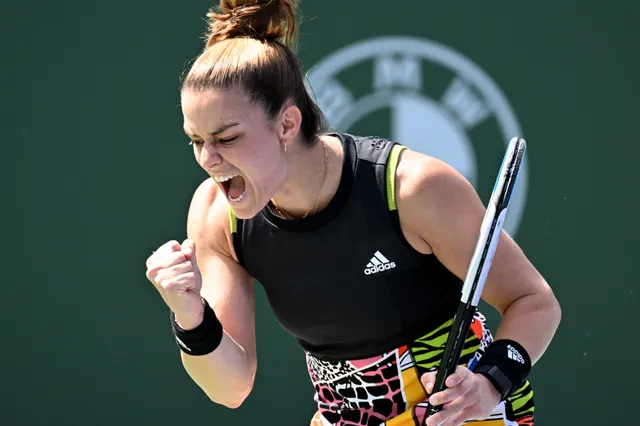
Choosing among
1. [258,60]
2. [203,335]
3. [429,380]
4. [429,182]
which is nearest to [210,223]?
[203,335]

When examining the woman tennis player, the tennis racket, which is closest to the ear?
the woman tennis player

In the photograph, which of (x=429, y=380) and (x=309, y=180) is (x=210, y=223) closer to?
(x=309, y=180)

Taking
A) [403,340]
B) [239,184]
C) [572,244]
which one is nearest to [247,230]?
[239,184]

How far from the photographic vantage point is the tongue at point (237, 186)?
2256 millimetres

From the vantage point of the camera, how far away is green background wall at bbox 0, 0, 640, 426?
152 inches

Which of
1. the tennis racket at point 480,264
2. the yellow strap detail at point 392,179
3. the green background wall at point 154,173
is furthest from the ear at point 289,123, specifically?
the green background wall at point 154,173

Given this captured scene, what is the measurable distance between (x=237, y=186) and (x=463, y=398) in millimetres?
661

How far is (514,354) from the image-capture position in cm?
215

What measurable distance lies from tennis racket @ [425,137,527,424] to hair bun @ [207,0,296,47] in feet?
A: 1.92

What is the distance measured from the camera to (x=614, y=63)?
3975 millimetres

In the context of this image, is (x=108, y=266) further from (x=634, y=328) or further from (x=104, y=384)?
(x=634, y=328)

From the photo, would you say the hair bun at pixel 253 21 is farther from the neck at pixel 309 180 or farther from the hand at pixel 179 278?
the hand at pixel 179 278

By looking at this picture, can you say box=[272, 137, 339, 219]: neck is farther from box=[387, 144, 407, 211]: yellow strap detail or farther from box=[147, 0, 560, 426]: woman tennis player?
box=[387, 144, 407, 211]: yellow strap detail

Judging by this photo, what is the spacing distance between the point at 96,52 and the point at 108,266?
78cm
